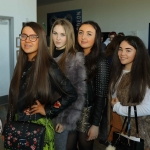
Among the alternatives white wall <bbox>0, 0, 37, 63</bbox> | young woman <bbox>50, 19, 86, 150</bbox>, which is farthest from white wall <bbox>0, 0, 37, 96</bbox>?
young woman <bbox>50, 19, 86, 150</bbox>

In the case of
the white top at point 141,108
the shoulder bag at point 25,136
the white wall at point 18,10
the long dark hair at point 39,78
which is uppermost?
the white wall at point 18,10

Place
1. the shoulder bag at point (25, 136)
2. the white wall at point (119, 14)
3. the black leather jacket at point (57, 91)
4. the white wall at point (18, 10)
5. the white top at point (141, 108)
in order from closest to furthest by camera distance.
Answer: the shoulder bag at point (25, 136) < the black leather jacket at point (57, 91) < the white top at point (141, 108) < the white wall at point (18, 10) < the white wall at point (119, 14)

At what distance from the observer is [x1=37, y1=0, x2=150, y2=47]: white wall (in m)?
6.80

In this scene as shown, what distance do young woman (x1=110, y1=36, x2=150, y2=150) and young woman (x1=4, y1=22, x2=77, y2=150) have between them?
407 mm

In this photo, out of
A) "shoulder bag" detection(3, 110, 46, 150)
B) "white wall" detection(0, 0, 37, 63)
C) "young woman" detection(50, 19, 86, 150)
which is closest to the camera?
"shoulder bag" detection(3, 110, 46, 150)

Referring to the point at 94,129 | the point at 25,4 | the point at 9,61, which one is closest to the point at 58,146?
the point at 94,129

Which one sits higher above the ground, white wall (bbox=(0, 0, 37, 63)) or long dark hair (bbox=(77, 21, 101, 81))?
white wall (bbox=(0, 0, 37, 63))

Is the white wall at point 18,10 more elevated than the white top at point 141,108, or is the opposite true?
the white wall at point 18,10

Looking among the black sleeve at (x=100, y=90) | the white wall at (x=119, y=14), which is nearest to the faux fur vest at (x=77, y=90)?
the black sleeve at (x=100, y=90)

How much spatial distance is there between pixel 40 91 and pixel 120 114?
654 mm

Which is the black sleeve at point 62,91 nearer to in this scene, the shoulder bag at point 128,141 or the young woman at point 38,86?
the young woman at point 38,86

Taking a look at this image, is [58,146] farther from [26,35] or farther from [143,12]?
[143,12]

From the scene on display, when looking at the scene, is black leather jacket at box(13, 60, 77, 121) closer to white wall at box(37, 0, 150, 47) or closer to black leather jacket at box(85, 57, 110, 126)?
black leather jacket at box(85, 57, 110, 126)

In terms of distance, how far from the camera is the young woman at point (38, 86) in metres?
1.40
